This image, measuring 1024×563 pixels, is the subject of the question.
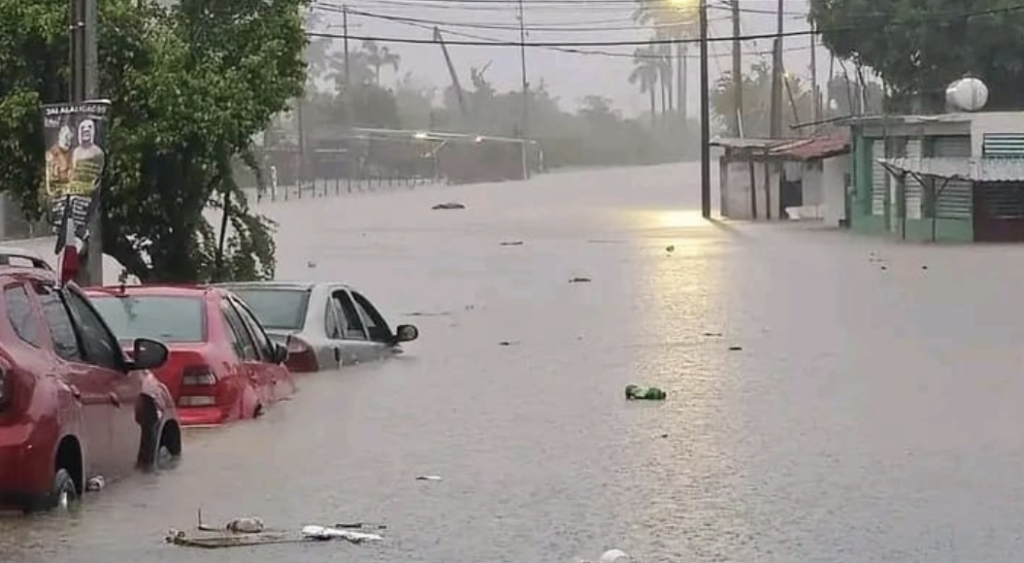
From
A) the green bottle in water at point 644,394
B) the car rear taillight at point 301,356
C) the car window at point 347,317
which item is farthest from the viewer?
the car window at point 347,317

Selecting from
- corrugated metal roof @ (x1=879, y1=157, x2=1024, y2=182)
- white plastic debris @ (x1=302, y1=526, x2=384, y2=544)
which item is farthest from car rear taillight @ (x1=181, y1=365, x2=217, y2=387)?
corrugated metal roof @ (x1=879, y1=157, x2=1024, y2=182)

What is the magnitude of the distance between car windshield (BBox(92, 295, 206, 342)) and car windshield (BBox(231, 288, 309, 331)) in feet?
9.58

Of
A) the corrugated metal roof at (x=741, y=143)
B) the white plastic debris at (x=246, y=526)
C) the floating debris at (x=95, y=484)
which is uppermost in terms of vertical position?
the corrugated metal roof at (x=741, y=143)

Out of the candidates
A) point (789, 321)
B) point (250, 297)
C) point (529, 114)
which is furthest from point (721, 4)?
point (529, 114)

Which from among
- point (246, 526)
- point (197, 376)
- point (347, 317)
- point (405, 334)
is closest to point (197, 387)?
point (197, 376)

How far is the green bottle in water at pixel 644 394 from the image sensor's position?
16.4 meters

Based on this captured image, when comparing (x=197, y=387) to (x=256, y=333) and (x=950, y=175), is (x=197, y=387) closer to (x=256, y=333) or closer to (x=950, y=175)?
(x=256, y=333)

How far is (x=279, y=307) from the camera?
17.6 m

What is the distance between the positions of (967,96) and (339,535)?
1670 inches

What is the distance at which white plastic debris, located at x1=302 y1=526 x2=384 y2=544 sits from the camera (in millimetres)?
9195

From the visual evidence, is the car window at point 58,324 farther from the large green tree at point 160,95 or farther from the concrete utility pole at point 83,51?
the large green tree at point 160,95

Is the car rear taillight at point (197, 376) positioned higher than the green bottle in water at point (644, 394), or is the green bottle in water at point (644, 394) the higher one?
the car rear taillight at point (197, 376)

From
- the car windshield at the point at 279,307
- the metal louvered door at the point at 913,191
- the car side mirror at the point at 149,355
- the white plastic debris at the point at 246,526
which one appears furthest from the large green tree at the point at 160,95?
the metal louvered door at the point at 913,191

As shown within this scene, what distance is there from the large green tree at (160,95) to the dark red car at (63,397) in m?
11.6
